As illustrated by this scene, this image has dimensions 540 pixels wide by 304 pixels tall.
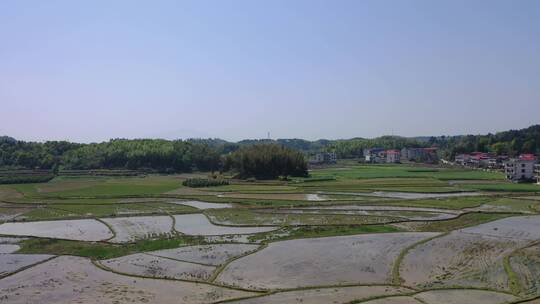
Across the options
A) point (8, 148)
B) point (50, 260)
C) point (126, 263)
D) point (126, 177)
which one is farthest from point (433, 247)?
point (8, 148)

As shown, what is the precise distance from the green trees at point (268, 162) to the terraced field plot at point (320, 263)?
127 feet

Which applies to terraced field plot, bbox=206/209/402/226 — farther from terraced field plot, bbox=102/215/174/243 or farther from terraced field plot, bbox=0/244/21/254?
terraced field plot, bbox=0/244/21/254

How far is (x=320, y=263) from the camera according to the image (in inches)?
746

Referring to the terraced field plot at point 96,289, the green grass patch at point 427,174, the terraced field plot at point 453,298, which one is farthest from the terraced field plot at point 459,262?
the green grass patch at point 427,174

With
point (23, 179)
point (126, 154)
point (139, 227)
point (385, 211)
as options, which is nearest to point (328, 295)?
point (139, 227)

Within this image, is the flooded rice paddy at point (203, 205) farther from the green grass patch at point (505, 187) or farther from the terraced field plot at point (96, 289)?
the green grass patch at point (505, 187)

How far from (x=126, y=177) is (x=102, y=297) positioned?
167 ft

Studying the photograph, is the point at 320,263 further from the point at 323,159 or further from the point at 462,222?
the point at 323,159

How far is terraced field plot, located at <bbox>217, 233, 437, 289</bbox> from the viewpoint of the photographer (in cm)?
1681

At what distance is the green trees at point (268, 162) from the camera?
6219 cm

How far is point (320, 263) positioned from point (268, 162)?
43.3 meters

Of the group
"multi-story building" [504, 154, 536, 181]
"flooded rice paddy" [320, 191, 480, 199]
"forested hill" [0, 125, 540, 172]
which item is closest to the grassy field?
"flooded rice paddy" [320, 191, 480, 199]

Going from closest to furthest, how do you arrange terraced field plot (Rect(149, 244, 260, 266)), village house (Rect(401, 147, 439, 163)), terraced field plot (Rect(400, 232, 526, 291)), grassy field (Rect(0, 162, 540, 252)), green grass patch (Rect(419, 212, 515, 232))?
terraced field plot (Rect(400, 232, 526, 291))
terraced field plot (Rect(149, 244, 260, 266))
green grass patch (Rect(419, 212, 515, 232))
grassy field (Rect(0, 162, 540, 252))
village house (Rect(401, 147, 439, 163))

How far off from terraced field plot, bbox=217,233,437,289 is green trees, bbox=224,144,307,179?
127 feet
